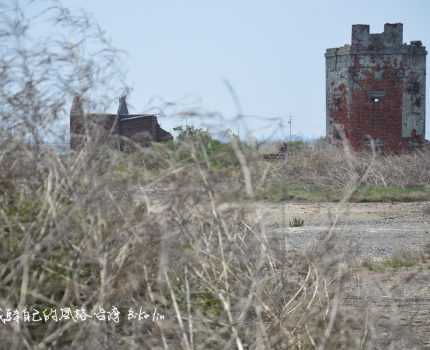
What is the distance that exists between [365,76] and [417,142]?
299 cm

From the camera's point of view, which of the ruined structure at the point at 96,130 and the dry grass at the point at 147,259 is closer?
the dry grass at the point at 147,259

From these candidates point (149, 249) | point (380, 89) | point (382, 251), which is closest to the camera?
point (149, 249)

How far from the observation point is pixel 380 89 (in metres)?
25.7

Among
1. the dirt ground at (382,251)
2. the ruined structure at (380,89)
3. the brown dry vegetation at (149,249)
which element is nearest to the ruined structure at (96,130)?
the brown dry vegetation at (149,249)

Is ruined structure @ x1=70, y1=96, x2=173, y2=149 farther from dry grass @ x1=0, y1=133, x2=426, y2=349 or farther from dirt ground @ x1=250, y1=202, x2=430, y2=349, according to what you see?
dirt ground @ x1=250, y1=202, x2=430, y2=349

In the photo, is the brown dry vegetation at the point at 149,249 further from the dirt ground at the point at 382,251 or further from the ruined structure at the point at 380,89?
the ruined structure at the point at 380,89

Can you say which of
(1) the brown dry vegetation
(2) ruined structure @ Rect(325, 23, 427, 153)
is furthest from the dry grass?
(2) ruined structure @ Rect(325, 23, 427, 153)

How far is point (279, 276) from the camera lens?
385cm

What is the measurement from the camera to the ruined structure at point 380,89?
2559 cm

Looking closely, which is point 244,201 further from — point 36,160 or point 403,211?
point 403,211

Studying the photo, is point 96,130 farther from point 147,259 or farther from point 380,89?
point 380,89

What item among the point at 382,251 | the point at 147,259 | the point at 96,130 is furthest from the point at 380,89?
the point at 147,259

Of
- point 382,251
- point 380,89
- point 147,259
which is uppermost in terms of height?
point 380,89

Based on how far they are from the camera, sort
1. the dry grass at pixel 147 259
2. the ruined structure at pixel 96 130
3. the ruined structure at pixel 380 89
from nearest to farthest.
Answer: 1. the dry grass at pixel 147 259
2. the ruined structure at pixel 96 130
3. the ruined structure at pixel 380 89
